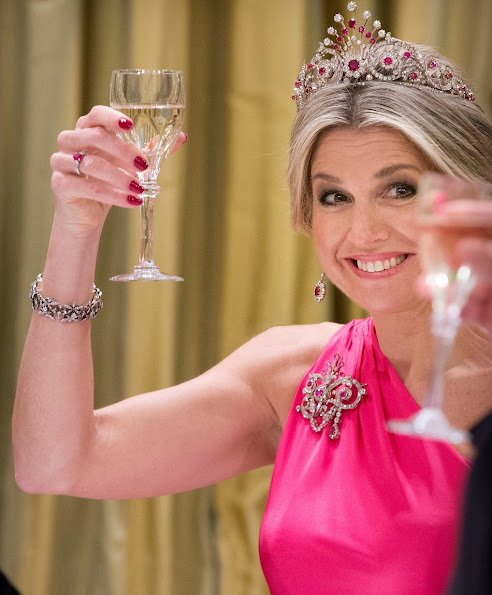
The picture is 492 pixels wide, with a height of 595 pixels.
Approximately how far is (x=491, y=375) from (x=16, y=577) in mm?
1701

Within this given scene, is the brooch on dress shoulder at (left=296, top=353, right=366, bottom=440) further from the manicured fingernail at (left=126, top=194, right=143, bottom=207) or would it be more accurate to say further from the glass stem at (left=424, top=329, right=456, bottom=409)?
the glass stem at (left=424, top=329, right=456, bottom=409)

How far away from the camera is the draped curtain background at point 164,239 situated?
2.69 meters

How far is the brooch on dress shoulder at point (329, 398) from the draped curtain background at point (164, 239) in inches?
36.5

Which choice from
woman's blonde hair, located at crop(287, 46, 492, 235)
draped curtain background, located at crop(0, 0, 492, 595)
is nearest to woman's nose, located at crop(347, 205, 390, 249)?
woman's blonde hair, located at crop(287, 46, 492, 235)

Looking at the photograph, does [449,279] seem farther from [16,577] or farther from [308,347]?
Answer: [16,577]

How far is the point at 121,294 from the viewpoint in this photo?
277 centimetres

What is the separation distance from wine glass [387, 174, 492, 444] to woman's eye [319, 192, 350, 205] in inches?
36.4

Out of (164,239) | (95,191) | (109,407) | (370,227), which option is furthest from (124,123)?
(164,239)

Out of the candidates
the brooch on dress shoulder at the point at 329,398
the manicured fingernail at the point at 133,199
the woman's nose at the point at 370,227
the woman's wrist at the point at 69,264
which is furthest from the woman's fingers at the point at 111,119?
the brooch on dress shoulder at the point at 329,398

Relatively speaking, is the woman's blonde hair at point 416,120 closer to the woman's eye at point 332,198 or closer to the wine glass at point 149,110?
the woman's eye at point 332,198

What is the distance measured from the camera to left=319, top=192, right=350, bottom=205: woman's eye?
168 cm

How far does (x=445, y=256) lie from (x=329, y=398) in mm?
1055

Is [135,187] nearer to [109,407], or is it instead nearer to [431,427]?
[109,407]

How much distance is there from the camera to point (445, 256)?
74 centimetres
